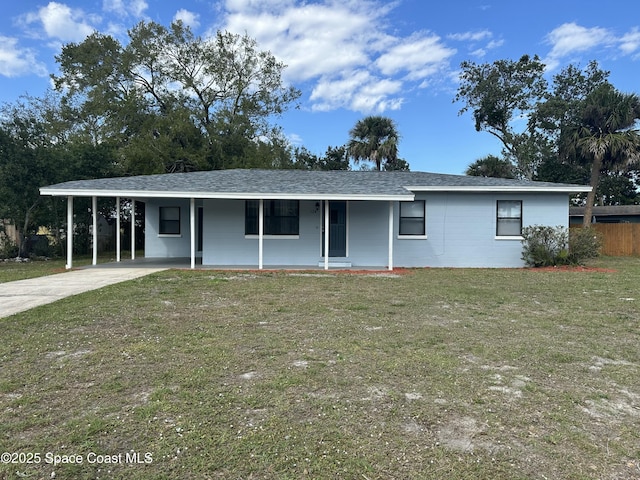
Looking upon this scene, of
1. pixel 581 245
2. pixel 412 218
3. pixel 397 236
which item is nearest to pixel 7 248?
pixel 397 236

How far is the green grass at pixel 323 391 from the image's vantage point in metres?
2.42

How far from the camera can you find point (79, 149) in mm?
17406

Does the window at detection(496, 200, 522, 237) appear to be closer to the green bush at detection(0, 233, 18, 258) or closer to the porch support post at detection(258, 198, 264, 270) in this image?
the porch support post at detection(258, 198, 264, 270)

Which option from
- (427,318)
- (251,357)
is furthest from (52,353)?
(427,318)

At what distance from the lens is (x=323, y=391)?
11.1 ft

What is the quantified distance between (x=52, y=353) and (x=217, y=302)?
10.4 ft

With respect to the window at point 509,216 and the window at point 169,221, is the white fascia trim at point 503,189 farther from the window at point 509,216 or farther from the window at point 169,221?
the window at point 169,221

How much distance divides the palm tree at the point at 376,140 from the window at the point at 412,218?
10920mm

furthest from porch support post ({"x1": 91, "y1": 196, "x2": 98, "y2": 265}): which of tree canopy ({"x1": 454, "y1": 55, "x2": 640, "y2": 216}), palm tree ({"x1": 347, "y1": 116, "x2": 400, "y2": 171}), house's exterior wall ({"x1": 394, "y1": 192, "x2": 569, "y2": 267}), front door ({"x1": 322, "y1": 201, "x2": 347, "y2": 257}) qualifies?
tree canopy ({"x1": 454, "y1": 55, "x2": 640, "y2": 216})

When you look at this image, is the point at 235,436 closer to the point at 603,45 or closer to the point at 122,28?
the point at 603,45

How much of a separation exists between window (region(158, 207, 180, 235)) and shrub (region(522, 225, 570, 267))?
1280cm

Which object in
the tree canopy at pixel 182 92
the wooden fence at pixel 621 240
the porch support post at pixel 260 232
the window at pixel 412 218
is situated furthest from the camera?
the tree canopy at pixel 182 92

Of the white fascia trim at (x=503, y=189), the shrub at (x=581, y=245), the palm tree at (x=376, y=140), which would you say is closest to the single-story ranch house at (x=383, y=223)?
the white fascia trim at (x=503, y=189)

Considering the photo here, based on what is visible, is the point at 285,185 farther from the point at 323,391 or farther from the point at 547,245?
the point at 323,391
